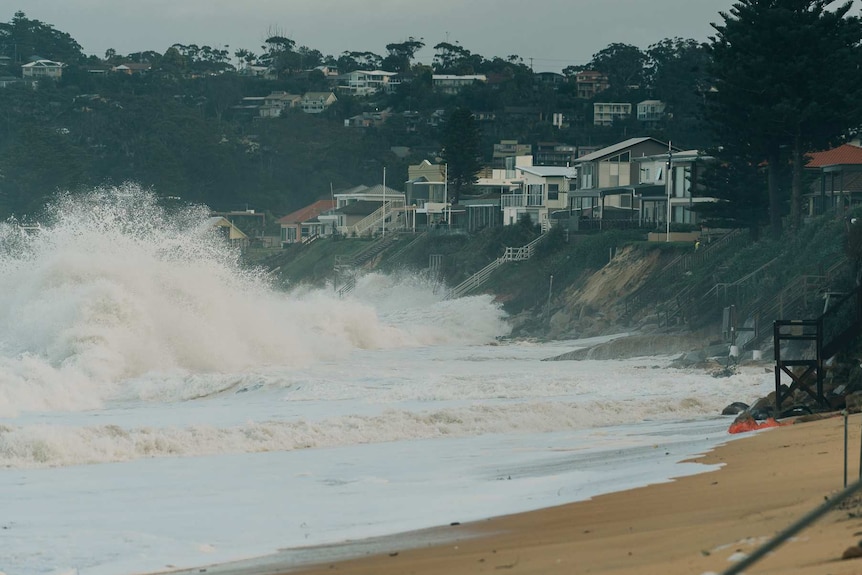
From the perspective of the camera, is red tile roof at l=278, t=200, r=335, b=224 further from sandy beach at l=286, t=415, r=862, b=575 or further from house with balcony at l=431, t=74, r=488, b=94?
sandy beach at l=286, t=415, r=862, b=575

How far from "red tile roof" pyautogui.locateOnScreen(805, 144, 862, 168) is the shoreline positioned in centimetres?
3964

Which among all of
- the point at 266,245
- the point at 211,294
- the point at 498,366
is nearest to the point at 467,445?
the point at 498,366

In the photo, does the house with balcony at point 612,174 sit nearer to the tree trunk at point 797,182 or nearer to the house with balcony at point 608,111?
the tree trunk at point 797,182

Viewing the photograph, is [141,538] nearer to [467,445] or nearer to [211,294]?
[467,445]

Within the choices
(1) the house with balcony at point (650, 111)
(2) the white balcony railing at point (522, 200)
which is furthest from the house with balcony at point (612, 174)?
(1) the house with balcony at point (650, 111)

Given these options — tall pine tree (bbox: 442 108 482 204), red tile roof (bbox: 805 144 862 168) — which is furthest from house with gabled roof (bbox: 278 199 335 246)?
red tile roof (bbox: 805 144 862 168)

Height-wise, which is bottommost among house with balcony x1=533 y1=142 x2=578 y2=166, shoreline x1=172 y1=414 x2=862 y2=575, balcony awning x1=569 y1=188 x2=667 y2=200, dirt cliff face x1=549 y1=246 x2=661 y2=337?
dirt cliff face x1=549 y1=246 x2=661 y2=337

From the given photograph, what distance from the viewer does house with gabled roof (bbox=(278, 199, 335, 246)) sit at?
122 m

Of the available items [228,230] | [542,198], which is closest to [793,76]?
[542,198]

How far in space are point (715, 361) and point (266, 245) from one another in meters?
98.1

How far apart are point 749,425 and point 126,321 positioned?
812 inches

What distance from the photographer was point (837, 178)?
176 feet

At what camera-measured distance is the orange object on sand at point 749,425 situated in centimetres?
1973

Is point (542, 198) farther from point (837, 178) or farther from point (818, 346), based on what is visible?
point (818, 346)
